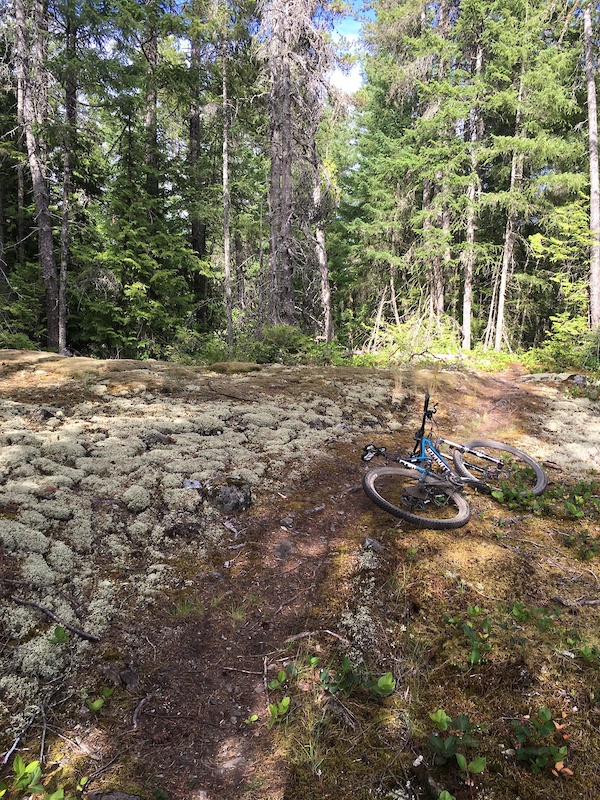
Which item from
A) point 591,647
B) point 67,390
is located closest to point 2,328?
point 67,390

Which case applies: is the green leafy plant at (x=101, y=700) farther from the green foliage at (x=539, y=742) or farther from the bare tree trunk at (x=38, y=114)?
the bare tree trunk at (x=38, y=114)

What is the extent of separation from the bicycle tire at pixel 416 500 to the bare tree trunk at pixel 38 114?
1214 cm

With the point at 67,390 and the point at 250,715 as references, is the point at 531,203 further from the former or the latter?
the point at 250,715

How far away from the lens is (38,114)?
1249cm

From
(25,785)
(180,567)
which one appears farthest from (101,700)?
(180,567)

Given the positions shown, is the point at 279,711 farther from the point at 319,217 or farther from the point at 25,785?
the point at 319,217

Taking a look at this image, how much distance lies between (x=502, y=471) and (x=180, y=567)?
4437mm

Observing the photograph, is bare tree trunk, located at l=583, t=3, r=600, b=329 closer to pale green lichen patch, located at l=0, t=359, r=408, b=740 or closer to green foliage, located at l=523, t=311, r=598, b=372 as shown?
green foliage, located at l=523, t=311, r=598, b=372

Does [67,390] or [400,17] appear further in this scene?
[400,17]

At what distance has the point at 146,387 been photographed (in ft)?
24.1

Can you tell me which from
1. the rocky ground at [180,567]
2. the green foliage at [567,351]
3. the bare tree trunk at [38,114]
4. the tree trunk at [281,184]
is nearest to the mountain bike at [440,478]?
the rocky ground at [180,567]

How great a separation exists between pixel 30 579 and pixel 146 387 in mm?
4699

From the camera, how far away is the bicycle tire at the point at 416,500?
426 centimetres

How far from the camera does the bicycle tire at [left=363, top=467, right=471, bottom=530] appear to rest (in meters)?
4.26
